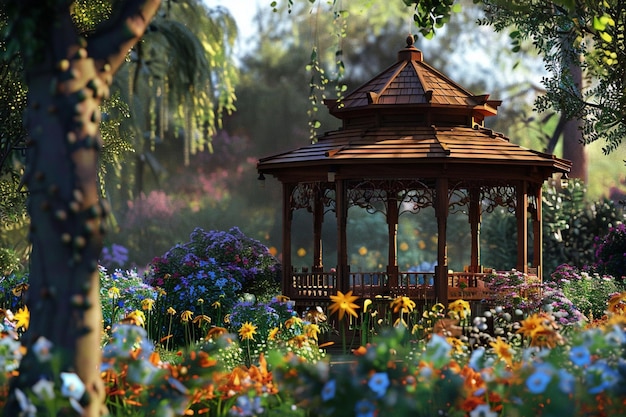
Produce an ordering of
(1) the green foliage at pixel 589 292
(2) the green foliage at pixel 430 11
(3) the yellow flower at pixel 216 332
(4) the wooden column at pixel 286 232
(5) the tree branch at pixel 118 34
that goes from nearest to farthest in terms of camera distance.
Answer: (5) the tree branch at pixel 118 34
(3) the yellow flower at pixel 216 332
(2) the green foliage at pixel 430 11
(1) the green foliage at pixel 589 292
(4) the wooden column at pixel 286 232

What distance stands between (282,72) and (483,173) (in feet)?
79.5

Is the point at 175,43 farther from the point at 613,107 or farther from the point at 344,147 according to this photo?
the point at 613,107

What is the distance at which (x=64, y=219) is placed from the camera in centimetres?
530

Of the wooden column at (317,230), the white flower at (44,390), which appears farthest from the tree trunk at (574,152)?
the white flower at (44,390)

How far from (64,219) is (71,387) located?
91 centimetres

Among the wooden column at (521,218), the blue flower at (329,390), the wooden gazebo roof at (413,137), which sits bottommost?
the blue flower at (329,390)

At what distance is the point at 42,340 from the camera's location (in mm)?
4992

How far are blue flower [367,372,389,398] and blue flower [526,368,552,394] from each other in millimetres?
715

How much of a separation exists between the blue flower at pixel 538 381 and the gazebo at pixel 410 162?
31.4ft

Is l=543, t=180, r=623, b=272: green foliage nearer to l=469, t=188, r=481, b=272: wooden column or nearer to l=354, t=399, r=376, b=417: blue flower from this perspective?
l=469, t=188, r=481, b=272: wooden column

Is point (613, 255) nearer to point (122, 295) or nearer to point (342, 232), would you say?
point (342, 232)

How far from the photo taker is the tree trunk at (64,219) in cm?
533

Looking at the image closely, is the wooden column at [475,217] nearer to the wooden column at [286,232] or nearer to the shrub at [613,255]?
the shrub at [613,255]

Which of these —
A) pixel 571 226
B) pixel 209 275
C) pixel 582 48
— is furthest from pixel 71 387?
pixel 571 226
